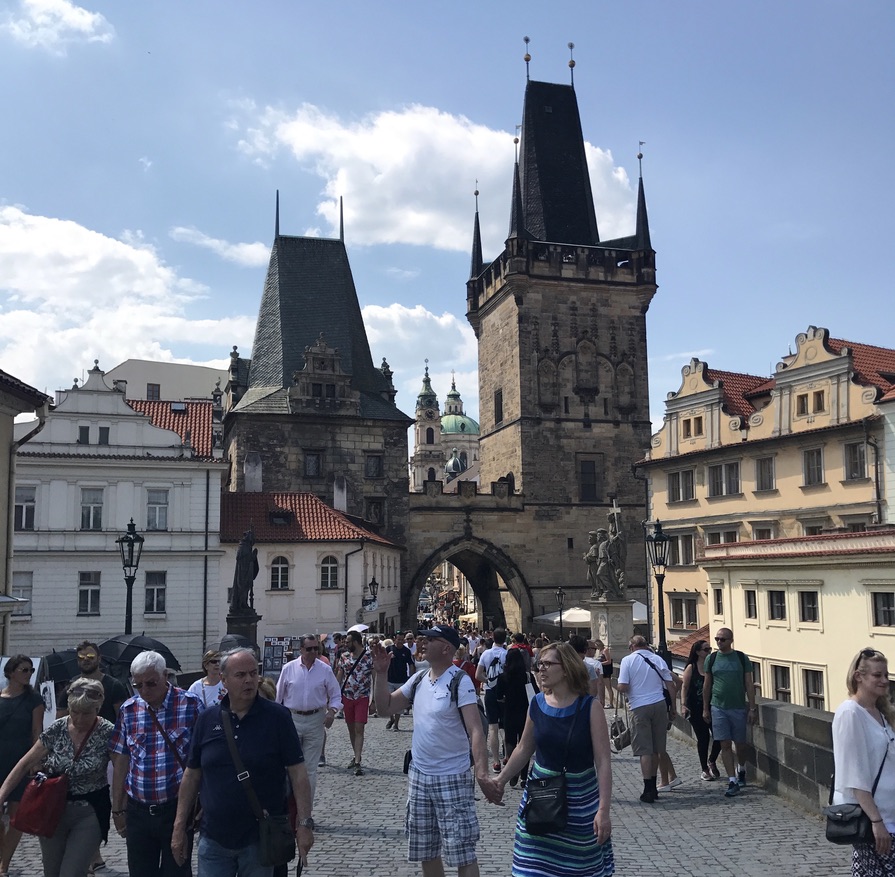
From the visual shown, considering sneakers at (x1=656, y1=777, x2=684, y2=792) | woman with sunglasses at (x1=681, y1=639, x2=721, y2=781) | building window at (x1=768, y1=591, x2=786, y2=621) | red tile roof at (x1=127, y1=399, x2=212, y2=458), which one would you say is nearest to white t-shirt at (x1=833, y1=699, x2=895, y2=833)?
sneakers at (x1=656, y1=777, x2=684, y2=792)

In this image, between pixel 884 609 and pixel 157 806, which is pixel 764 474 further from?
pixel 157 806

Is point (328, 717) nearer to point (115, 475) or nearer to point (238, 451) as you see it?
point (115, 475)

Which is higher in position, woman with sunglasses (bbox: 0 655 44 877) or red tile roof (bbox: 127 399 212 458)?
red tile roof (bbox: 127 399 212 458)

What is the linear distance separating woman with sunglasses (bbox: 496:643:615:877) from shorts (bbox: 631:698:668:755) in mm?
4439

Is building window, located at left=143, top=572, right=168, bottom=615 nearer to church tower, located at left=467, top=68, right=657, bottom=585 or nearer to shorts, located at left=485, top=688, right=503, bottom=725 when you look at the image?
church tower, located at left=467, top=68, right=657, bottom=585

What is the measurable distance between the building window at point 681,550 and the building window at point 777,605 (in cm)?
1110

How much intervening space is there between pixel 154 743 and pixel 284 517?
29916mm

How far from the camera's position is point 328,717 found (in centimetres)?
887

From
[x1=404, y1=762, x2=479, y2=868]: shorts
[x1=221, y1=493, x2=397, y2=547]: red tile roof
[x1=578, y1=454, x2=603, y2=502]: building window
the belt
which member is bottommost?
[x1=404, y1=762, x2=479, y2=868]: shorts

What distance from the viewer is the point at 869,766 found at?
180 inches

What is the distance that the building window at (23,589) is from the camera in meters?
29.9

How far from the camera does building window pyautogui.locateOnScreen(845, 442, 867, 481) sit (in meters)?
26.8

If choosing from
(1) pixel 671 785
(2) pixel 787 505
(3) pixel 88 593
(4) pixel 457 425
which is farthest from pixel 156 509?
(4) pixel 457 425

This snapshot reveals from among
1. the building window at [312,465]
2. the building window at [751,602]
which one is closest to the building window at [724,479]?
the building window at [751,602]
